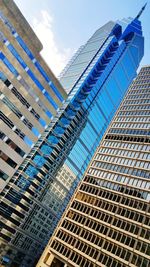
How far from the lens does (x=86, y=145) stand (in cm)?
13300

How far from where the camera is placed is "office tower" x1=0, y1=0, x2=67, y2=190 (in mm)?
39250

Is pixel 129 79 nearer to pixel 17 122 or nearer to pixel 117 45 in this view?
pixel 117 45

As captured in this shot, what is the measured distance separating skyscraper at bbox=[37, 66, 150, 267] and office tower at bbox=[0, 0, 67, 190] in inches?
1218

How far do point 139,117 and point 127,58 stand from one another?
88.4 meters

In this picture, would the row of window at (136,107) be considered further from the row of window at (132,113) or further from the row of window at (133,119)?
the row of window at (133,119)

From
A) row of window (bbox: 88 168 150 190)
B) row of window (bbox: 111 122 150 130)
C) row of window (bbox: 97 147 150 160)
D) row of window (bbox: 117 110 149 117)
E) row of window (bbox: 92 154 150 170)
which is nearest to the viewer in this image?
row of window (bbox: 88 168 150 190)

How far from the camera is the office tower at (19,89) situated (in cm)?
3925

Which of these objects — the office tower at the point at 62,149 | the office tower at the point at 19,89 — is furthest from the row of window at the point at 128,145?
the office tower at the point at 19,89

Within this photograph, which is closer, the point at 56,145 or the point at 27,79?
the point at 27,79

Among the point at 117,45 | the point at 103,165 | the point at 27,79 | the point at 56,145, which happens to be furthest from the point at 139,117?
the point at 117,45

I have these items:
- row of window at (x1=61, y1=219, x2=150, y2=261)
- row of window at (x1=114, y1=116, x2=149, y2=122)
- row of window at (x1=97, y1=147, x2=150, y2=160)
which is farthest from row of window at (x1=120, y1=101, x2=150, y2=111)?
row of window at (x1=61, y1=219, x2=150, y2=261)

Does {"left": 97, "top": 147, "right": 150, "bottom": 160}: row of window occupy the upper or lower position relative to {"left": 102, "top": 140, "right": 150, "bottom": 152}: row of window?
lower

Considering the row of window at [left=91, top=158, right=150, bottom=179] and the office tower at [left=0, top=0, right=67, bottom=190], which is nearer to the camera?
the office tower at [left=0, top=0, right=67, bottom=190]

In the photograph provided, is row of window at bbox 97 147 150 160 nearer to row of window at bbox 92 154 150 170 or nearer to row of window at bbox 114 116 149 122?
row of window at bbox 92 154 150 170
